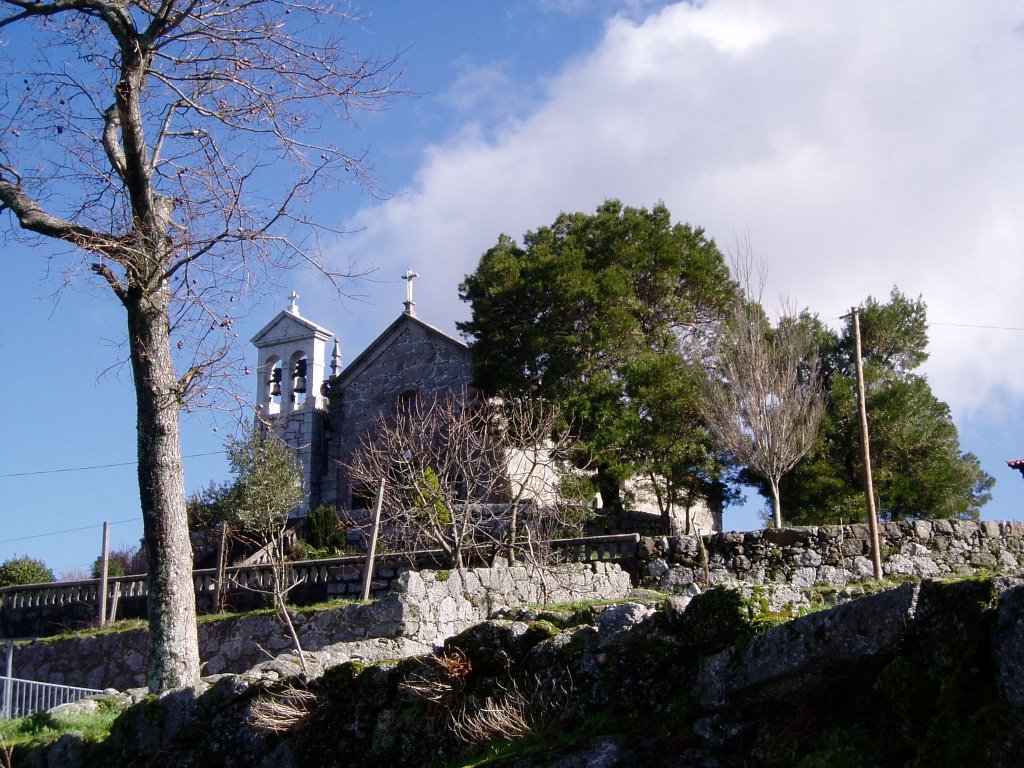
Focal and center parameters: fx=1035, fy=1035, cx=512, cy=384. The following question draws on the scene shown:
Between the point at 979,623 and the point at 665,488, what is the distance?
1859 cm

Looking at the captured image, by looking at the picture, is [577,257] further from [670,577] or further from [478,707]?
[478,707]

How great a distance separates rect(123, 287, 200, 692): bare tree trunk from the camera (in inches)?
364

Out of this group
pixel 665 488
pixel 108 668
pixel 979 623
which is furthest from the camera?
pixel 665 488

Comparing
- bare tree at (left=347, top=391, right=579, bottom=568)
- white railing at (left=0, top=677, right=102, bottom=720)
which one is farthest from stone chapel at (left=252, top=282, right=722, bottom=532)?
white railing at (left=0, top=677, right=102, bottom=720)

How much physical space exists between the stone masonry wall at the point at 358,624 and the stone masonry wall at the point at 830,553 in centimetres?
92

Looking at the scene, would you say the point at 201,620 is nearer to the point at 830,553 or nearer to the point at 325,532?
the point at 325,532

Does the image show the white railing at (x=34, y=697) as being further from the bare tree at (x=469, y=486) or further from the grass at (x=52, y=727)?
the bare tree at (x=469, y=486)

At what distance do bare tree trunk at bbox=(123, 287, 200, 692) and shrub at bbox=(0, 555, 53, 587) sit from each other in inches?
579

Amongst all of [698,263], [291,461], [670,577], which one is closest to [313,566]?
[670,577]

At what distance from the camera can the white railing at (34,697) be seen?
11.1m

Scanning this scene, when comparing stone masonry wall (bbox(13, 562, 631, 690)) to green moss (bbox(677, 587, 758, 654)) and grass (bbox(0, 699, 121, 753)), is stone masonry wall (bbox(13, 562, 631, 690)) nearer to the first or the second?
grass (bbox(0, 699, 121, 753))

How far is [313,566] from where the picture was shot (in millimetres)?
15672

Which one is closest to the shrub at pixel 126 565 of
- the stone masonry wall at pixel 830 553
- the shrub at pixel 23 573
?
the shrub at pixel 23 573

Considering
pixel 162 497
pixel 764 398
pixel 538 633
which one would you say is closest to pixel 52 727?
pixel 162 497
